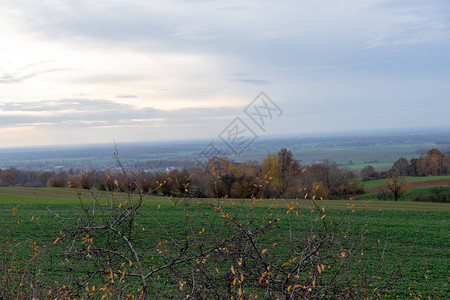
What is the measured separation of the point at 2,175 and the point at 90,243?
52.8 metres

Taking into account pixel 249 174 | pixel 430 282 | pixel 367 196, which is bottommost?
pixel 367 196

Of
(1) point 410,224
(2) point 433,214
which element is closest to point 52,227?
(1) point 410,224

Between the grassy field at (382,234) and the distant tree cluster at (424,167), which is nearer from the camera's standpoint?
the grassy field at (382,234)

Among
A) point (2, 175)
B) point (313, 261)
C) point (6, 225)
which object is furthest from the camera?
point (2, 175)

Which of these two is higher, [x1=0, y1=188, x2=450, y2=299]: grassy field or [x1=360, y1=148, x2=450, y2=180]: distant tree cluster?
[x1=0, y1=188, x2=450, y2=299]: grassy field

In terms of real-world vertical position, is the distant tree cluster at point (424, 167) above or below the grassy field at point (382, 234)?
below

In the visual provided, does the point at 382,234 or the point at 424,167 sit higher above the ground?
the point at 382,234

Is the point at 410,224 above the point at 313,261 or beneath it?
beneath

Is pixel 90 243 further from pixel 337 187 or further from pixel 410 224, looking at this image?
pixel 337 187

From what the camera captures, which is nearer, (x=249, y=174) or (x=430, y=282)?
(x=430, y=282)

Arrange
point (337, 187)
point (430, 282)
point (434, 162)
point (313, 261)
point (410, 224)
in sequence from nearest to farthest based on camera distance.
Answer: point (313, 261)
point (430, 282)
point (410, 224)
point (337, 187)
point (434, 162)

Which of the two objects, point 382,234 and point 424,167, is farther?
point 424,167

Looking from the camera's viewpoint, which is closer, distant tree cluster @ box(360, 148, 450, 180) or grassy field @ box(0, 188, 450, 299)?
grassy field @ box(0, 188, 450, 299)

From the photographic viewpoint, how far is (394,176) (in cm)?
4022
